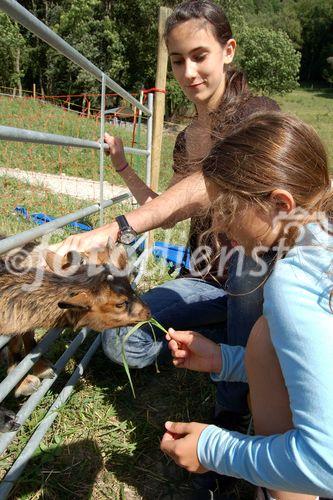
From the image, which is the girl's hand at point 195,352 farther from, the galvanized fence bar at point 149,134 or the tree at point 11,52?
the tree at point 11,52

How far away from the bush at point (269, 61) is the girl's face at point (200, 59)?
136 feet

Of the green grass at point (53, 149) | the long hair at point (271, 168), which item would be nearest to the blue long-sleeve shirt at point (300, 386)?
the long hair at point (271, 168)

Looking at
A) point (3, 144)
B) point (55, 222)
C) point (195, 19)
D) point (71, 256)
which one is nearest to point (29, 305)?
point (71, 256)

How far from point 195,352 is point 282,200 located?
848mm

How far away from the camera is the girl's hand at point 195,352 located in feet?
6.50

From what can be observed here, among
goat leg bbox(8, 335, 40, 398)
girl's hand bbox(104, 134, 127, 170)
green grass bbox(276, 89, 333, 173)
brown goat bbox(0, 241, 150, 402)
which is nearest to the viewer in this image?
brown goat bbox(0, 241, 150, 402)

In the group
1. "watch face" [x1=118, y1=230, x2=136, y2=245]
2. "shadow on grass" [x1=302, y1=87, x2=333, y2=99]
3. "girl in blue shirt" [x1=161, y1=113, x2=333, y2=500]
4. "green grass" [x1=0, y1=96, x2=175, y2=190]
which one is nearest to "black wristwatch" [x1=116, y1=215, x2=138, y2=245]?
"watch face" [x1=118, y1=230, x2=136, y2=245]

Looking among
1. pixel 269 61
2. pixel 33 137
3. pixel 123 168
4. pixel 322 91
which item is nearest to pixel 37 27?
pixel 33 137

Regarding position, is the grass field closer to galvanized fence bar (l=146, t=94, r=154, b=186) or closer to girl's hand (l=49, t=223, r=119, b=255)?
girl's hand (l=49, t=223, r=119, b=255)

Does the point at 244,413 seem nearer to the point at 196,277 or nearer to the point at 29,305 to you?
Answer: the point at 196,277

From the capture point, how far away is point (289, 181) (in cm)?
145

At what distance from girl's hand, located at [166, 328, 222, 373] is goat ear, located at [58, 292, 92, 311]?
24.8 inches

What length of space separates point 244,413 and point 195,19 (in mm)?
2167

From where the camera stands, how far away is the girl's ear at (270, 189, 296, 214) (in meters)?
1.42
